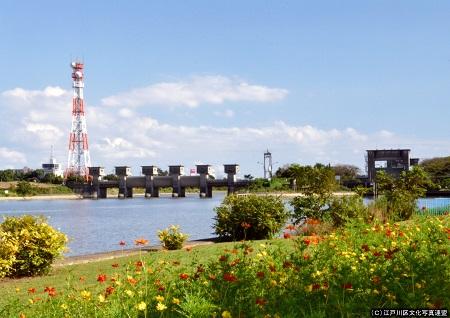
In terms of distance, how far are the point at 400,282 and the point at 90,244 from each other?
71.5ft

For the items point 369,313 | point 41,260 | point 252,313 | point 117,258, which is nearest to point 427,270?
point 369,313

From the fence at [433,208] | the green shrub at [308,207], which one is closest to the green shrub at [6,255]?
the green shrub at [308,207]

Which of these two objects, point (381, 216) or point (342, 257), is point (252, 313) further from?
point (381, 216)

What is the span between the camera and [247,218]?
65.1ft

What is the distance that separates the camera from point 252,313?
5.15 metres

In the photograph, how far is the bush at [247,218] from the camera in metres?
19.9

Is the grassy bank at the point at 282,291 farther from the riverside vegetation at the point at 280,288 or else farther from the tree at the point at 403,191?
the tree at the point at 403,191

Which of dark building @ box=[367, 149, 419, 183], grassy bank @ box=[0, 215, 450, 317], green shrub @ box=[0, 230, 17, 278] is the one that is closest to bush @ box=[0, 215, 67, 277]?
green shrub @ box=[0, 230, 17, 278]

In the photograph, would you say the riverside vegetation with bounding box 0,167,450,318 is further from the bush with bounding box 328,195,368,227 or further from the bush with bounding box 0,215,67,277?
the bush with bounding box 328,195,368,227

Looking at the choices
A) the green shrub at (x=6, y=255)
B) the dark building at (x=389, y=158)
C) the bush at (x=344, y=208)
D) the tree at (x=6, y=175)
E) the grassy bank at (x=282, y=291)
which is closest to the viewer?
the grassy bank at (x=282, y=291)

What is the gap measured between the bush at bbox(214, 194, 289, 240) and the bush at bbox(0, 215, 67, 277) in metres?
7.17

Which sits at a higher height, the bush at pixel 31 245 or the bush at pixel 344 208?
the bush at pixel 344 208

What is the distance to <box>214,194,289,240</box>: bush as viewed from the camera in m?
19.9

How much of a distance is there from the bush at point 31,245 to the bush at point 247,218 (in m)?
7.17
